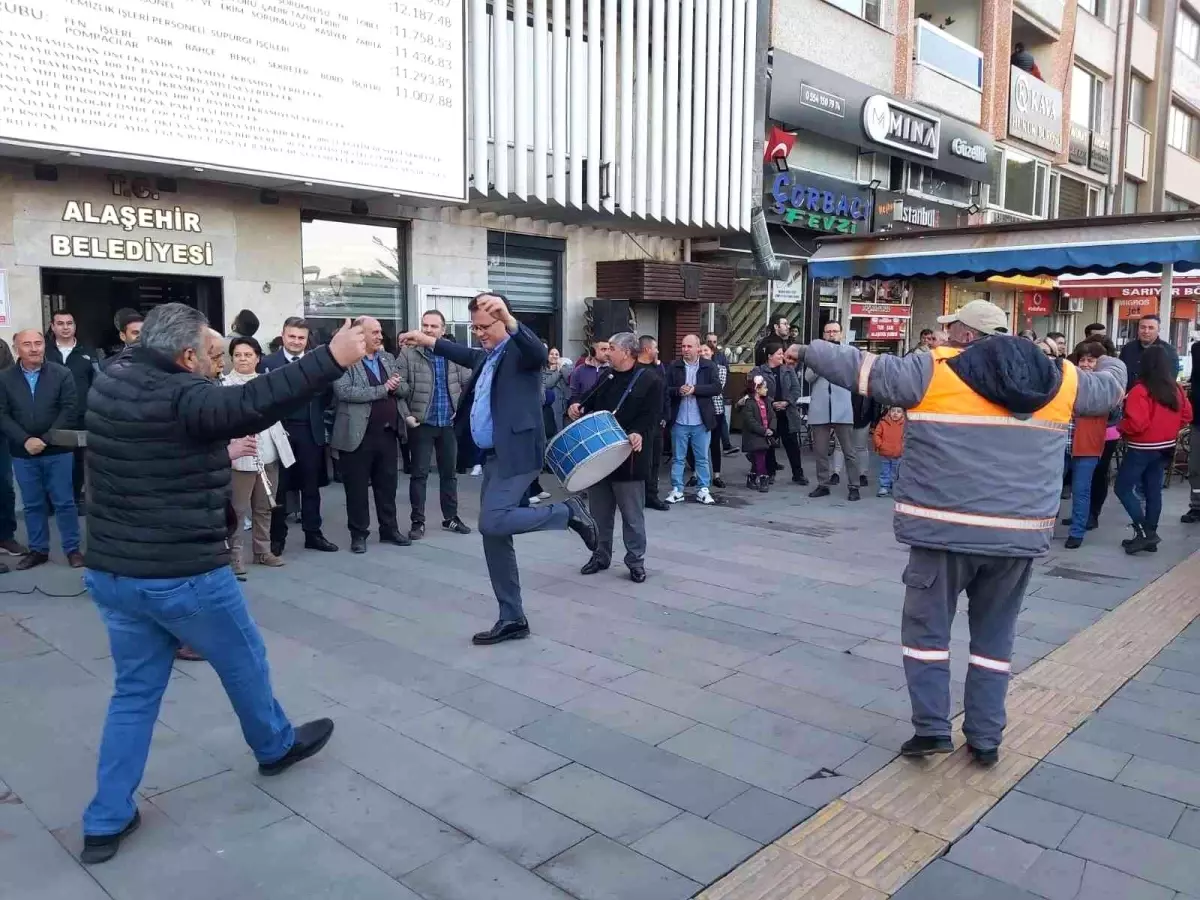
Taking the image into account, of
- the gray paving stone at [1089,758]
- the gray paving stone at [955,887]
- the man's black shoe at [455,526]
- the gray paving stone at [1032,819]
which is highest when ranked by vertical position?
the man's black shoe at [455,526]

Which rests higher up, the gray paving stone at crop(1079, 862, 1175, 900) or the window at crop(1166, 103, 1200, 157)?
the window at crop(1166, 103, 1200, 157)

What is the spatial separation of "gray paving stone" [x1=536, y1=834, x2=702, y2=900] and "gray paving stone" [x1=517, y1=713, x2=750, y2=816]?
16.3 inches

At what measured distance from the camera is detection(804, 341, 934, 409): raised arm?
3838mm

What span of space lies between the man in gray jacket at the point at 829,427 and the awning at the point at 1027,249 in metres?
1.62

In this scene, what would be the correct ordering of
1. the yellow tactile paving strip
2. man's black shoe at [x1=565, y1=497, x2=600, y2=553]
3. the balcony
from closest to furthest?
1. the yellow tactile paving strip
2. man's black shoe at [x1=565, y1=497, x2=600, y2=553]
3. the balcony

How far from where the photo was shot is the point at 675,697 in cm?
470

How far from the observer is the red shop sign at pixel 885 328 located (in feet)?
63.3

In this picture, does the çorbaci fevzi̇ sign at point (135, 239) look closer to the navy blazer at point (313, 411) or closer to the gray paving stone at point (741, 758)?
the navy blazer at point (313, 411)

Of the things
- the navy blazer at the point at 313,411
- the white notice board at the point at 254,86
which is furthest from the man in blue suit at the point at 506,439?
the white notice board at the point at 254,86

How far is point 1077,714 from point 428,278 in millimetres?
9321

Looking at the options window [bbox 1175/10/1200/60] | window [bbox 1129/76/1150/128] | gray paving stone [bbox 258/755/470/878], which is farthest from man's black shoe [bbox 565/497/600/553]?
window [bbox 1175/10/1200/60]

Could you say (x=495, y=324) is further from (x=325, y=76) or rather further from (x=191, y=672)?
(x=325, y=76)

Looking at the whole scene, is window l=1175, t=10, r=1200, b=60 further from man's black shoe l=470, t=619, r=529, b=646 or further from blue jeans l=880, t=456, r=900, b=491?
man's black shoe l=470, t=619, r=529, b=646

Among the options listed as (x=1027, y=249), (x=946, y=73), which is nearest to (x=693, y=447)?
(x=1027, y=249)
